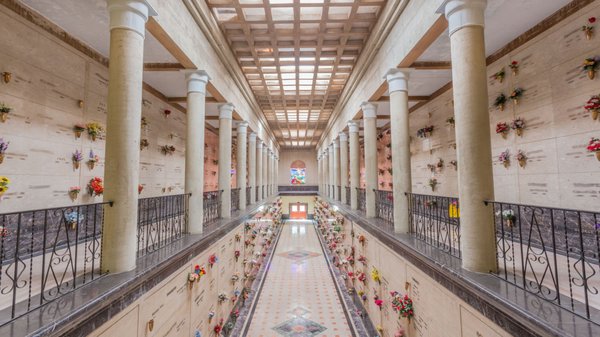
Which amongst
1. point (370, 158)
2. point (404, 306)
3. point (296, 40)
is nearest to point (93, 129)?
point (296, 40)

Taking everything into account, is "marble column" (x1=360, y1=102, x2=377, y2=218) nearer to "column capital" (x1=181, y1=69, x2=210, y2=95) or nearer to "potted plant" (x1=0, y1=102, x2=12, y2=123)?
"column capital" (x1=181, y1=69, x2=210, y2=95)

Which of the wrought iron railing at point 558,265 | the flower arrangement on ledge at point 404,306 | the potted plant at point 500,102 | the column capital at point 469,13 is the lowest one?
the flower arrangement on ledge at point 404,306

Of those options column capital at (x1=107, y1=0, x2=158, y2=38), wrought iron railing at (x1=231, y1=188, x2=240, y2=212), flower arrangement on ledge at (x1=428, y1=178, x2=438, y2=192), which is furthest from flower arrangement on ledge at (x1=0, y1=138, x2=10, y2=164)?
flower arrangement on ledge at (x1=428, y1=178, x2=438, y2=192)

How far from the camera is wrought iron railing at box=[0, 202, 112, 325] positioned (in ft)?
8.42

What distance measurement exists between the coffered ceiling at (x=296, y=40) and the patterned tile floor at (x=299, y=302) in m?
8.10

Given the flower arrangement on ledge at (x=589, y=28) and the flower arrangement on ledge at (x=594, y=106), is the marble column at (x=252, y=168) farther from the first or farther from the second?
the flower arrangement on ledge at (x=589, y=28)

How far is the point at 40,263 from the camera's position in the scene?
4.50 metres

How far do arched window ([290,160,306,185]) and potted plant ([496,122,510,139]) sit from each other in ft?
84.2

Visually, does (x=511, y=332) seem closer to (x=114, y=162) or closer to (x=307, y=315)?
(x=114, y=162)

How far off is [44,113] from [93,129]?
45.2 inches

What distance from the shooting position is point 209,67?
731 cm

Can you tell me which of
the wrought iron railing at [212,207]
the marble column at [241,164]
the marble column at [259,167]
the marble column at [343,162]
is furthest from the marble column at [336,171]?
the wrought iron railing at [212,207]

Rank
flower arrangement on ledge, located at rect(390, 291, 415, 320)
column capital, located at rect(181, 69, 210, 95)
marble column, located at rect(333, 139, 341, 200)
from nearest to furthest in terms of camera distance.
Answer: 1. flower arrangement on ledge, located at rect(390, 291, 415, 320)
2. column capital, located at rect(181, 69, 210, 95)
3. marble column, located at rect(333, 139, 341, 200)

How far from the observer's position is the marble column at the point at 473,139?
143 inches
